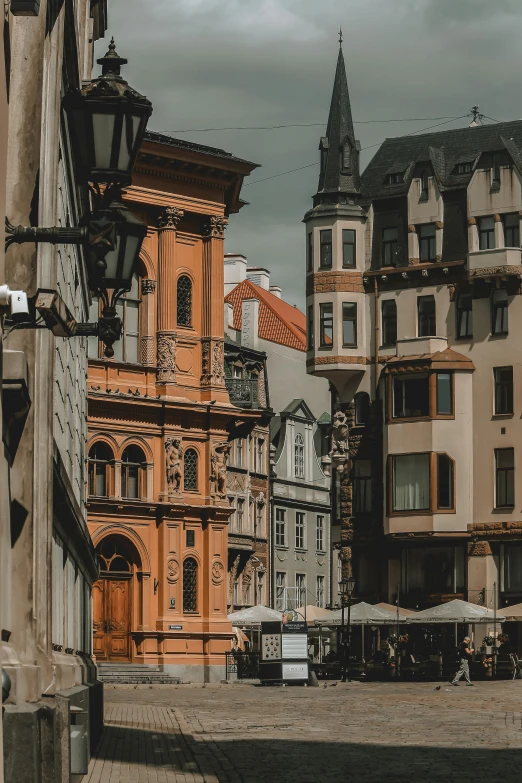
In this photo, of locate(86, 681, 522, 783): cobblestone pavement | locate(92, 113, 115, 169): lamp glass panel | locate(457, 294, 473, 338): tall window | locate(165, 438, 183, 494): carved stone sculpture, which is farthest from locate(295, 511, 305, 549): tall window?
locate(92, 113, 115, 169): lamp glass panel

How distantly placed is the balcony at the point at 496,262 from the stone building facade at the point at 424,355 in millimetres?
70

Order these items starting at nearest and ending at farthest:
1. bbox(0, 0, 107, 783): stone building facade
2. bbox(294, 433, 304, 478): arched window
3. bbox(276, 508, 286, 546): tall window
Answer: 1. bbox(0, 0, 107, 783): stone building facade
2. bbox(276, 508, 286, 546): tall window
3. bbox(294, 433, 304, 478): arched window

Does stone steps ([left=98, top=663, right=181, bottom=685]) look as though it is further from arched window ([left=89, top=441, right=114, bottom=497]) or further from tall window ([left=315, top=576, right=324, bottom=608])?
tall window ([left=315, top=576, right=324, bottom=608])

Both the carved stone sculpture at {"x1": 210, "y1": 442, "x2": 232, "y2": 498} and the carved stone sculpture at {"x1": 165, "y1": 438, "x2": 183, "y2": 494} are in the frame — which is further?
the carved stone sculpture at {"x1": 210, "y1": 442, "x2": 232, "y2": 498}

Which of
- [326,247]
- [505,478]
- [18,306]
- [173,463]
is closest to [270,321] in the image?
[326,247]

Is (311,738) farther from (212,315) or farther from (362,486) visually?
(362,486)

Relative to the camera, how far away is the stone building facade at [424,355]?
67.3m

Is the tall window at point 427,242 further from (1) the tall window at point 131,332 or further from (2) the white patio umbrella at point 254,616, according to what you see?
(2) the white patio umbrella at point 254,616

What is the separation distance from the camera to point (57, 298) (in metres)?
10.9

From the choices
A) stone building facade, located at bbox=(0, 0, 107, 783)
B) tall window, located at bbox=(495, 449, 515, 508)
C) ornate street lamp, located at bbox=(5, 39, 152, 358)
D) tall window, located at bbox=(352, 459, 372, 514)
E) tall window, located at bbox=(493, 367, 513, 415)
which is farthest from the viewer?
tall window, located at bbox=(352, 459, 372, 514)

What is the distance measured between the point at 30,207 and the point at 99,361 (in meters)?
44.0

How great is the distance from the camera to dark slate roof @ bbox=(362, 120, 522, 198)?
70.1 meters

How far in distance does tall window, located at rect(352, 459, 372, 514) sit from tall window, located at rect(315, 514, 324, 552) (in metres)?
27.8

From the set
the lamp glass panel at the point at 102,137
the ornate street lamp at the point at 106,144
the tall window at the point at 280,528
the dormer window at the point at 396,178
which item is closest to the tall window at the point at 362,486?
the dormer window at the point at 396,178
